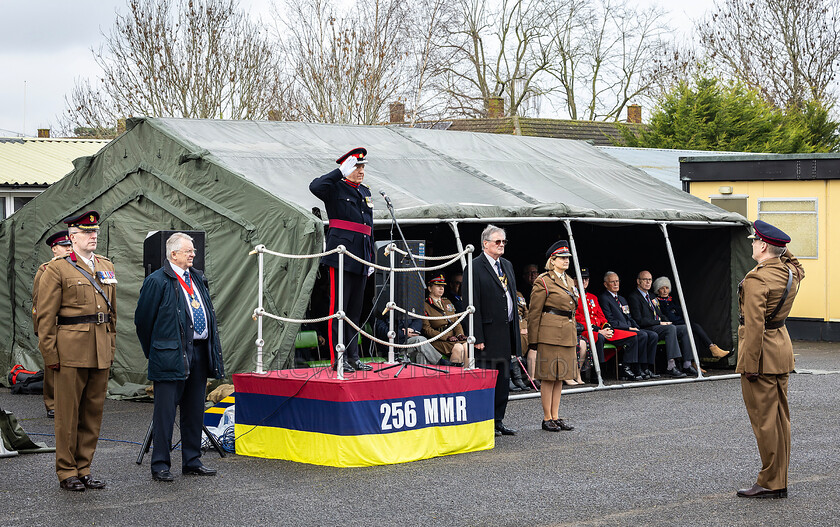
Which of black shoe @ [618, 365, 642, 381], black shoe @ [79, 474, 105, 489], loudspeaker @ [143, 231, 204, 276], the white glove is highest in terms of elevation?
the white glove

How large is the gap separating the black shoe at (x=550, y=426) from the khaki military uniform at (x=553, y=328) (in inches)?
15.2

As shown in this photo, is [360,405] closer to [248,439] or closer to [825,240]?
[248,439]

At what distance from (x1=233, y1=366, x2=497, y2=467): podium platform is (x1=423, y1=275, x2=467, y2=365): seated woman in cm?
323

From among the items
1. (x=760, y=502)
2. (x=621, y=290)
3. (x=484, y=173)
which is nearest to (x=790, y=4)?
(x=621, y=290)

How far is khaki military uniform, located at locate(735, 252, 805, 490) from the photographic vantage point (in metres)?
6.52

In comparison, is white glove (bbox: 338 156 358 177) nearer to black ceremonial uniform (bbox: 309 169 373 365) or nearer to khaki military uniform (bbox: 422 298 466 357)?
black ceremonial uniform (bbox: 309 169 373 365)

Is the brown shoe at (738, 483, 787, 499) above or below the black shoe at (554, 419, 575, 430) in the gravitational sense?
above

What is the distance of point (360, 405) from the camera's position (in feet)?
24.8

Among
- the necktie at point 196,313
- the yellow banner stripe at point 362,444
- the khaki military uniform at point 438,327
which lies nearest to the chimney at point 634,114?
the khaki military uniform at point 438,327

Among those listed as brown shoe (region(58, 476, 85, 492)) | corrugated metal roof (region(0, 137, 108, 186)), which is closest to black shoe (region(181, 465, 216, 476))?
brown shoe (region(58, 476, 85, 492))

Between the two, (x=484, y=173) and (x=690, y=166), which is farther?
(x=690, y=166)

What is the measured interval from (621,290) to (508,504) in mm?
9005

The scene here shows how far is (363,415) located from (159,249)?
253cm

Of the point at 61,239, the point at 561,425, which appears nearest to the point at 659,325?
the point at 561,425
